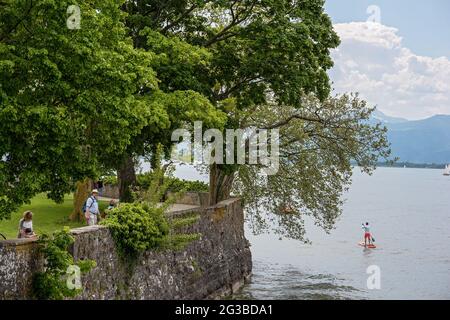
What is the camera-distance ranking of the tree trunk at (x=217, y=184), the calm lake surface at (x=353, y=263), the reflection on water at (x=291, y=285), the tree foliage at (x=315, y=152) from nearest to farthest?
1. the tree trunk at (x=217, y=184)
2. the reflection on water at (x=291, y=285)
3. the tree foliage at (x=315, y=152)
4. the calm lake surface at (x=353, y=263)

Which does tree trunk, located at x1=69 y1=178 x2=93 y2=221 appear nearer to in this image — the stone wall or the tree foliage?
the stone wall

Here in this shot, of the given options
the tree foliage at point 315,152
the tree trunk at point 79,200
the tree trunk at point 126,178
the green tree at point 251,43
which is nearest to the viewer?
the green tree at point 251,43

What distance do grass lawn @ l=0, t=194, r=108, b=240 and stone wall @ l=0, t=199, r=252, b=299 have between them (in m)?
5.97

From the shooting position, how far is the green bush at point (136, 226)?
20.9 metres

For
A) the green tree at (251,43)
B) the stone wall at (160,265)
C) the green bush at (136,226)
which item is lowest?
the stone wall at (160,265)

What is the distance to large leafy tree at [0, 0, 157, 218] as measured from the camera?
16672 mm

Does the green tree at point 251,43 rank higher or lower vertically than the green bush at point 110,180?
higher

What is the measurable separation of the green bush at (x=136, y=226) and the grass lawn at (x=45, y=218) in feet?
22.1

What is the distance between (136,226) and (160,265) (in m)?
3.34

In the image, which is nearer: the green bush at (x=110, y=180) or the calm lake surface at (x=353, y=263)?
the calm lake surface at (x=353, y=263)

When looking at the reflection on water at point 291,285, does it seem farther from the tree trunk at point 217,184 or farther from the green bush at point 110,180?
the green bush at point 110,180

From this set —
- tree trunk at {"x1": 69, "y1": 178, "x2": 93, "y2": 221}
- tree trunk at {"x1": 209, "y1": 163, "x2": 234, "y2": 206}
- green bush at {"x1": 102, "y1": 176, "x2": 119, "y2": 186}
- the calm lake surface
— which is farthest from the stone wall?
green bush at {"x1": 102, "y1": 176, "x2": 119, "y2": 186}

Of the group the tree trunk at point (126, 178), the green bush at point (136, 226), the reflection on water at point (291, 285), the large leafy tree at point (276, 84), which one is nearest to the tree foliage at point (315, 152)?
Answer: the large leafy tree at point (276, 84)

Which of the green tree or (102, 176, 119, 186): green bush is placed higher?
the green tree
